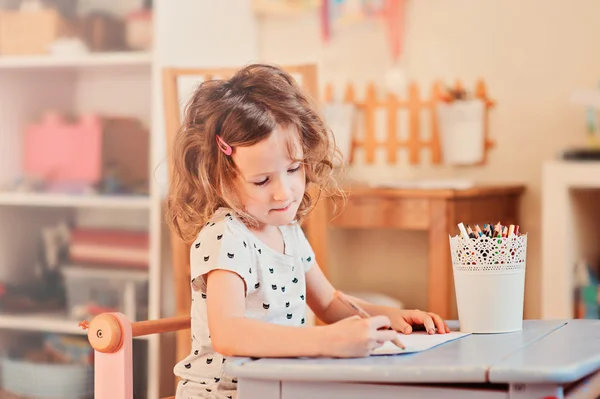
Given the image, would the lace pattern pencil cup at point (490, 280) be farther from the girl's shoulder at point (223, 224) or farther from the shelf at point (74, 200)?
the shelf at point (74, 200)

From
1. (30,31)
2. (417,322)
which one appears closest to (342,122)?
(30,31)

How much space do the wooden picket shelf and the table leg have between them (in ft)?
1.57

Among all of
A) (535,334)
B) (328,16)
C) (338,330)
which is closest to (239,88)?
(338,330)

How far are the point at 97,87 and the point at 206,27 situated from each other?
1.25 ft

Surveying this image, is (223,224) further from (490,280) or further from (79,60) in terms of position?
(79,60)

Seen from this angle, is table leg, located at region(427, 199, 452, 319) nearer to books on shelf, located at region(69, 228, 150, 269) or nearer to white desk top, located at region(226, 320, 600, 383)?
books on shelf, located at region(69, 228, 150, 269)

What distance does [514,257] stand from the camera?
1.12m

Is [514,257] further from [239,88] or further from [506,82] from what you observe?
[506,82]

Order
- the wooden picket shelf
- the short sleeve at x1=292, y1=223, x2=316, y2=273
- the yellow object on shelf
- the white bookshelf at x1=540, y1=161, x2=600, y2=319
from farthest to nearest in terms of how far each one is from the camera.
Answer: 1. the wooden picket shelf
2. the yellow object on shelf
3. the white bookshelf at x1=540, y1=161, x2=600, y2=319
4. the short sleeve at x1=292, y1=223, x2=316, y2=273

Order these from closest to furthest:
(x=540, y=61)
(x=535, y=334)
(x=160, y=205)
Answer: (x=535, y=334) → (x=160, y=205) → (x=540, y=61)

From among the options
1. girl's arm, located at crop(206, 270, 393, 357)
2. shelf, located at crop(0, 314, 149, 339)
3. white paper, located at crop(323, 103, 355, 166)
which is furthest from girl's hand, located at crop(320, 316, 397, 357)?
white paper, located at crop(323, 103, 355, 166)

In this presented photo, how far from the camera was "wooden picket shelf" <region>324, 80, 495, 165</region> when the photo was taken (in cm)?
269

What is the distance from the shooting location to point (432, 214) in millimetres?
2260

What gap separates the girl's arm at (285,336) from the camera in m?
0.93
